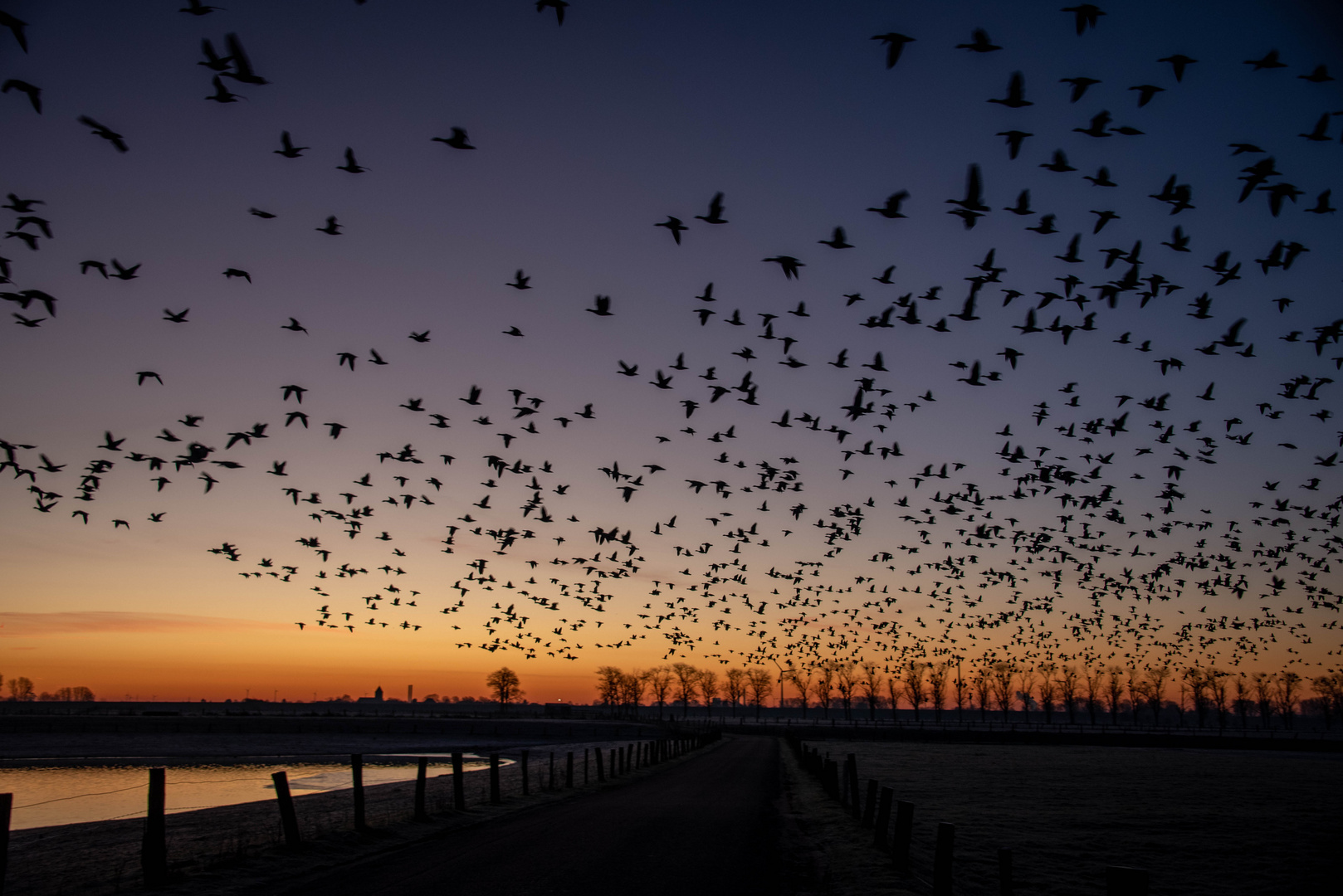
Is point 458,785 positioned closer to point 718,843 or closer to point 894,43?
point 718,843

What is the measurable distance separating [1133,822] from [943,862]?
63.7 ft

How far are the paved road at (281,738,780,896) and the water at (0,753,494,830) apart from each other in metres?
17.5

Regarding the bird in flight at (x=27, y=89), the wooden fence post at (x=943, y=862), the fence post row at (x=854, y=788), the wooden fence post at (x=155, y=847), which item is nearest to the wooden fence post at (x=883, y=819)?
the fence post row at (x=854, y=788)

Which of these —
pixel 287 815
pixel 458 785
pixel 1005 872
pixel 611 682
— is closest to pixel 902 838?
pixel 1005 872

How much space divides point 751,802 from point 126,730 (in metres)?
112

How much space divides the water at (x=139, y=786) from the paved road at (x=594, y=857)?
689 inches

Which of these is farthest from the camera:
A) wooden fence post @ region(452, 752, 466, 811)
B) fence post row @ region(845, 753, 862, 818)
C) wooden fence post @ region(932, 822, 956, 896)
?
fence post row @ region(845, 753, 862, 818)

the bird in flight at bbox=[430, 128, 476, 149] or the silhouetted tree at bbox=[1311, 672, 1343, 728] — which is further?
the silhouetted tree at bbox=[1311, 672, 1343, 728]

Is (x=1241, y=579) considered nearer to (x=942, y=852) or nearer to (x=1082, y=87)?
(x=1082, y=87)

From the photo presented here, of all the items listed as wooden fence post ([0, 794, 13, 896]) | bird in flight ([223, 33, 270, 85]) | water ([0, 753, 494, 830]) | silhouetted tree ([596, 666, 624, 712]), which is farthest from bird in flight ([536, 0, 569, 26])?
silhouetted tree ([596, 666, 624, 712])

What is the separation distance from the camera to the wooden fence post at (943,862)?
9.91 m

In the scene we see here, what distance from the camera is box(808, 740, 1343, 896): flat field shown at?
A: 16531 mm

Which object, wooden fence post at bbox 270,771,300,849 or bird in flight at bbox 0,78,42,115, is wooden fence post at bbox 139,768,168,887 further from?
bird in flight at bbox 0,78,42,115

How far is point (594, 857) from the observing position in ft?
45.7
